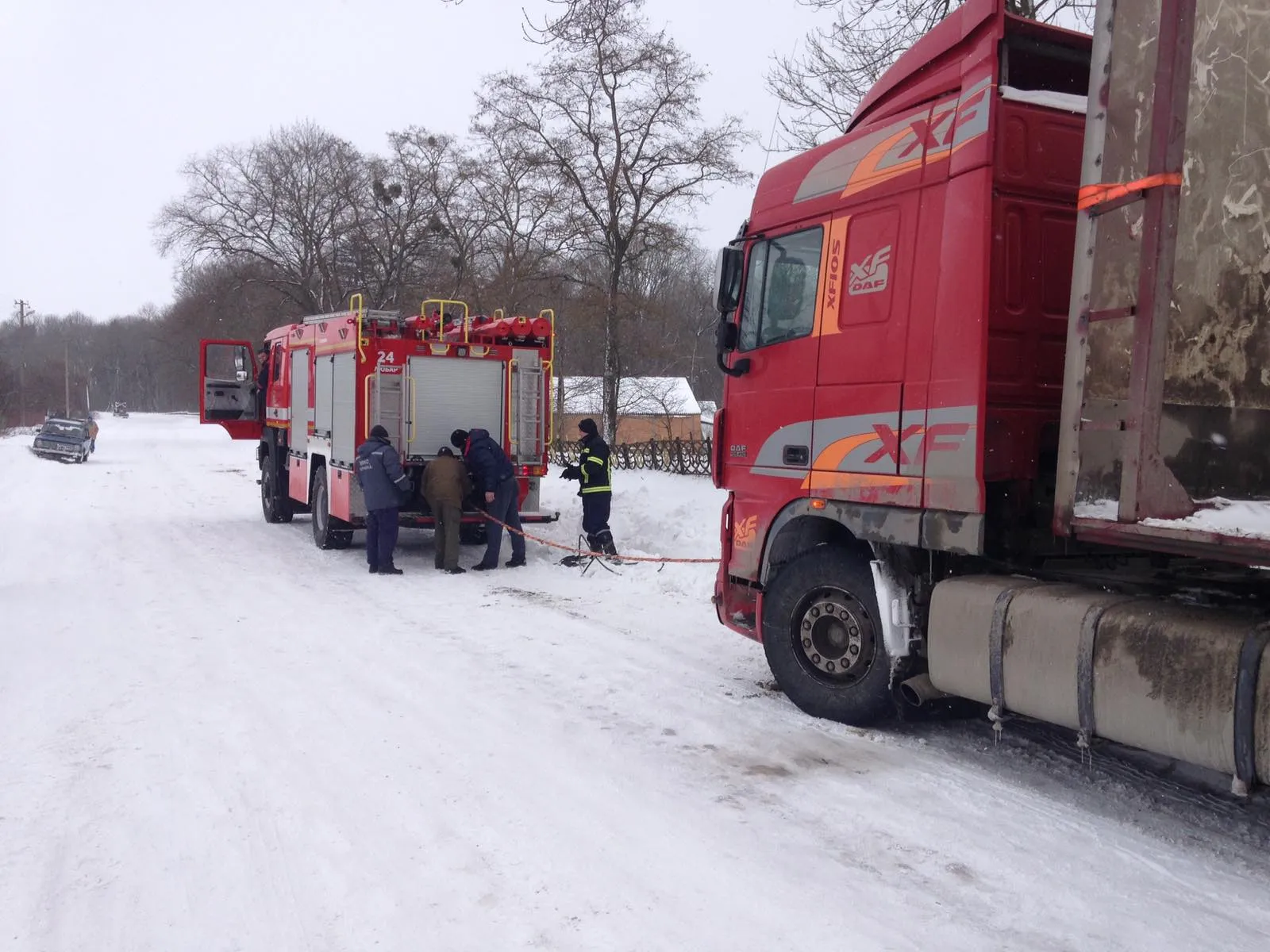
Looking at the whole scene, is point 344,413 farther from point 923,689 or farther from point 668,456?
point 923,689

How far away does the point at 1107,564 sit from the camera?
199 inches

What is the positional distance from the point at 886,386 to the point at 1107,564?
1.45 m

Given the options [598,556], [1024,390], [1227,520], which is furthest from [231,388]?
[1227,520]

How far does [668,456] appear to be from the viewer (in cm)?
1756

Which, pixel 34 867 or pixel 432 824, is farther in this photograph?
pixel 432 824

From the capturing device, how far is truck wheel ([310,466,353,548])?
12.8 metres

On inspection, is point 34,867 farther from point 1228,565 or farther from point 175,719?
point 1228,565

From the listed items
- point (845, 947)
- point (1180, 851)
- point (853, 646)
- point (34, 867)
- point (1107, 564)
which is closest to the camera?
point (845, 947)

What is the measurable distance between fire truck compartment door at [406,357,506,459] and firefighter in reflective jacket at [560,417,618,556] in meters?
1.15

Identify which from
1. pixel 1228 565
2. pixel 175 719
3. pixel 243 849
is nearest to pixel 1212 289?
pixel 1228 565

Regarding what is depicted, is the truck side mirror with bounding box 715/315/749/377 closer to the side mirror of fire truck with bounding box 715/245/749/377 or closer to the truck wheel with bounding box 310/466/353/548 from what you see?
the side mirror of fire truck with bounding box 715/245/749/377

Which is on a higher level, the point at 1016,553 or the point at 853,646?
the point at 1016,553

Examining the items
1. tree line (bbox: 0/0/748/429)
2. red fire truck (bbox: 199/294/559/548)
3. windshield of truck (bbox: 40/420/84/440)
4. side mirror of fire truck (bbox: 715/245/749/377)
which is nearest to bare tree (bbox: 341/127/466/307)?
tree line (bbox: 0/0/748/429)

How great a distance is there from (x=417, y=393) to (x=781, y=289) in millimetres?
6537
